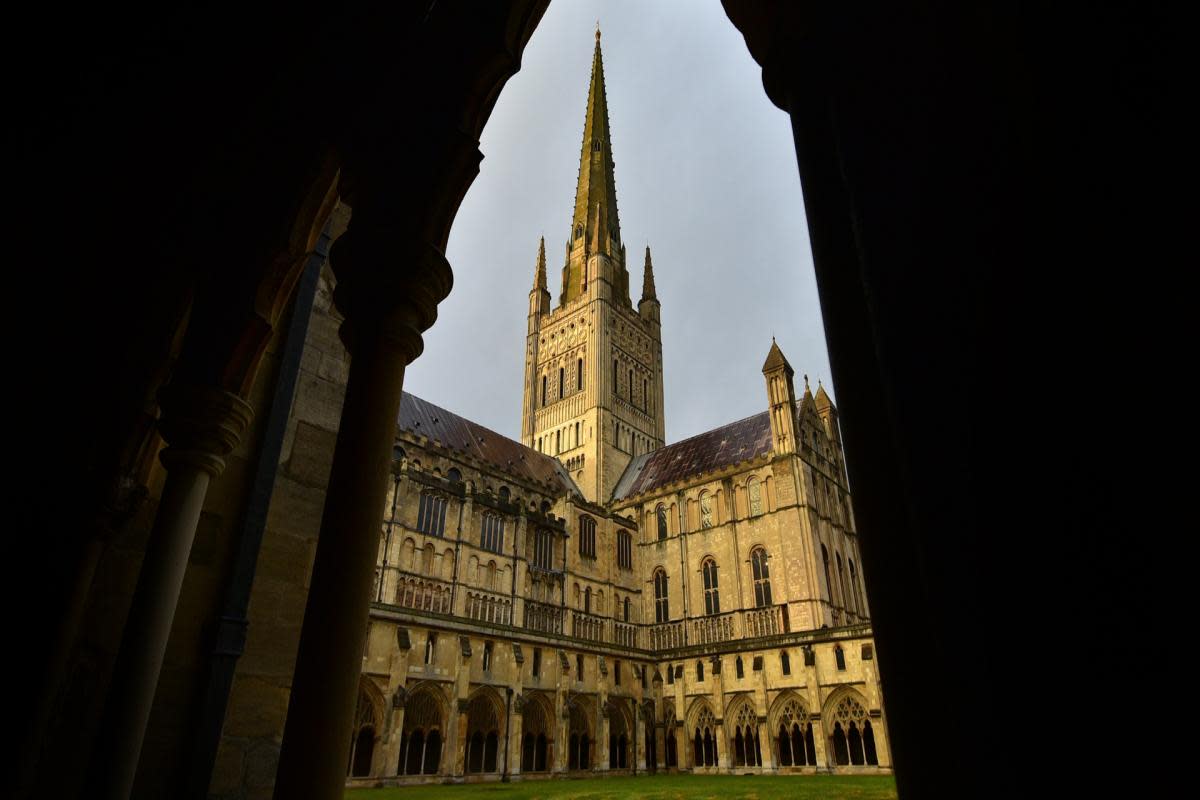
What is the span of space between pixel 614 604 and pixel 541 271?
Answer: 32.9 meters

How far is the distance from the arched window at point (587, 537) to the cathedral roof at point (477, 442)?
3.96 meters

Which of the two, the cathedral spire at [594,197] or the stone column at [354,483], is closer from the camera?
the stone column at [354,483]

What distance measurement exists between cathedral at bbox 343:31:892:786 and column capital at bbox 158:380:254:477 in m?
15.3

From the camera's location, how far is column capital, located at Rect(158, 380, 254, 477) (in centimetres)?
416

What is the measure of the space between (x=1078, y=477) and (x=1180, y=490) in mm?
123

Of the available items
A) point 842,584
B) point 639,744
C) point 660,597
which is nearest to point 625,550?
point 660,597

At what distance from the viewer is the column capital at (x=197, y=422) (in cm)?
416

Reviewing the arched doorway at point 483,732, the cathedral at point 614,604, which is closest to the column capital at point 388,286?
the cathedral at point 614,604

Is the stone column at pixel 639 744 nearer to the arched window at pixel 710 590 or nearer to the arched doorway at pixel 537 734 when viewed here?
the arched doorway at pixel 537 734

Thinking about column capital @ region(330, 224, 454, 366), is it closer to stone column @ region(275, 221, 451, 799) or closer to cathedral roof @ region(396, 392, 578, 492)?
stone column @ region(275, 221, 451, 799)

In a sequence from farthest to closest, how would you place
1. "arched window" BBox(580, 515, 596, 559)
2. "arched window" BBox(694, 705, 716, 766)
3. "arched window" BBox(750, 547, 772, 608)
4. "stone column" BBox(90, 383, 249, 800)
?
"arched window" BBox(580, 515, 596, 559) < "arched window" BBox(750, 547, 772, 608) < "arched window" BBox(694, 705, 716, 766) < "stone column" BBox(90, 383, 249, 800)

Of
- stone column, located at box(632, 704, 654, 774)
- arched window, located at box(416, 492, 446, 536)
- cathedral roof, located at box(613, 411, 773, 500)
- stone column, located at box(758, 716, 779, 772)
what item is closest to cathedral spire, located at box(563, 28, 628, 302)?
cathedral roof, located at box(613, 411, 773, 500)

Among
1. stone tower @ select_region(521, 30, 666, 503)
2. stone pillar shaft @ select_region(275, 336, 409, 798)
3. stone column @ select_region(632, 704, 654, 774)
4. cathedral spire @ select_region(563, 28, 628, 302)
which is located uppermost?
cathedral spire @ select_region(563, 28, 628, 302)

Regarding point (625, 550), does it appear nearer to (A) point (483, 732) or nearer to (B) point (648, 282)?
(A) point (483, 732)
